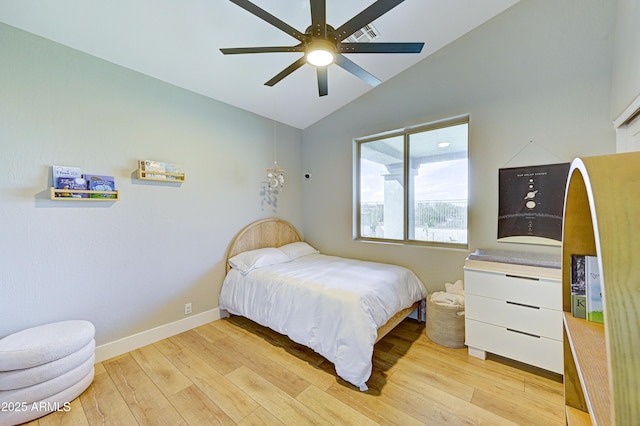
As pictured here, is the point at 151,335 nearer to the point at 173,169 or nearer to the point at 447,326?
the point at 173,169

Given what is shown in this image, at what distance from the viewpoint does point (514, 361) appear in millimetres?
2193

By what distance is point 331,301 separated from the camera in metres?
2.08

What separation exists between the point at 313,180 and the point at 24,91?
3.10m

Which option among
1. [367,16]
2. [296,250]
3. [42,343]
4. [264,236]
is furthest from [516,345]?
[42,343]

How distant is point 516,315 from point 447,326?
23.2 inches

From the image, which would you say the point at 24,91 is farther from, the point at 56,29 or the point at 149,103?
the point at 149,103

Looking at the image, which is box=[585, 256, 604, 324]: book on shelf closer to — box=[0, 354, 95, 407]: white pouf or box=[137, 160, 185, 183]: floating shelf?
box=[0, 354, 95, 407]: white pouf

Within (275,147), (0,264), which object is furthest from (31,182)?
(275,147)

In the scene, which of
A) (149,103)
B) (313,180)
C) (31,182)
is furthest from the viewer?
(313,180)

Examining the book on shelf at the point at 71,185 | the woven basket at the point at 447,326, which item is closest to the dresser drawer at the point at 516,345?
the woven basket at the point at 447,326

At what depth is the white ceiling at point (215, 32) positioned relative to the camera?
6.32ft

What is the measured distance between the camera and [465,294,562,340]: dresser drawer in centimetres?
190

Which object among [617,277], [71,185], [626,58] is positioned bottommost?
[617,277]

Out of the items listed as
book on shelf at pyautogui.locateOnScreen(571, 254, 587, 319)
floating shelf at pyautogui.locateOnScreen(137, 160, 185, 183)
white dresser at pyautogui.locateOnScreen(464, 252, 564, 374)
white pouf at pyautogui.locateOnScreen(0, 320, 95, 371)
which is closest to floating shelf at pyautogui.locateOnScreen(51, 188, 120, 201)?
floating shelf at pyautogui.locateOnScreen(137, 160, 185, 183)
